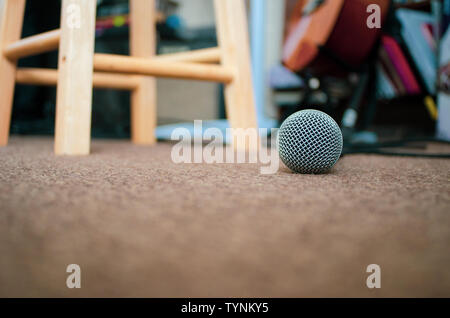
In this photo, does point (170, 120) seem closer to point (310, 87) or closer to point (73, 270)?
point (310, 87)

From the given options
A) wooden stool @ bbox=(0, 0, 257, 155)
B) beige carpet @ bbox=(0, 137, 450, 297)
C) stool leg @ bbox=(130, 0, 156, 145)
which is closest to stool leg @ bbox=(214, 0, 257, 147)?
wooden stool @ bbox=(0, 0, 257, 155)

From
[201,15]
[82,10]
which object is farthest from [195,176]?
[201,15]

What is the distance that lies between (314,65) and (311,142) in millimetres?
895

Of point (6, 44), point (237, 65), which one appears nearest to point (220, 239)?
point (237, 65)

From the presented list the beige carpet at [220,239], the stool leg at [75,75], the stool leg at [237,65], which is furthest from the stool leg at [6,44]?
the beige carpet at [220,239]

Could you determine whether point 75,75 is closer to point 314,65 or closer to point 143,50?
point 143,50

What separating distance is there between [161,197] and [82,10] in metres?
0.61

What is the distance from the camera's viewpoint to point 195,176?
1.82 feet

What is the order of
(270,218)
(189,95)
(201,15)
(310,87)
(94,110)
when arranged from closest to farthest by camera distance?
(270,218) < (310,87) < (94,110) < (189,95) < (201,15)

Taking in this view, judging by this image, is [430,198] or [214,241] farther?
[430,198]
